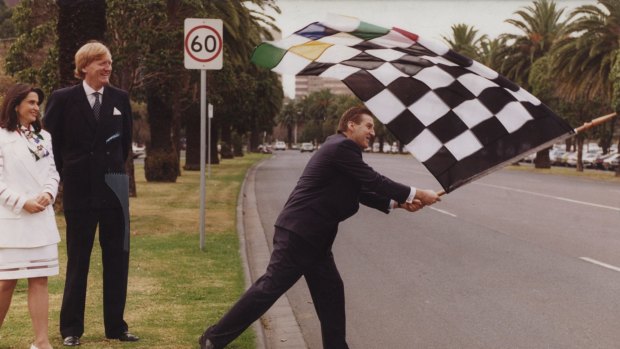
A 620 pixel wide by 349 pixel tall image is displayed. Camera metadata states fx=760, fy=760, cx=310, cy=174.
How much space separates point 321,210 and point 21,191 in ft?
6.21

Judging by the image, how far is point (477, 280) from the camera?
8.37 meters

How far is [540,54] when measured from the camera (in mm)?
45781

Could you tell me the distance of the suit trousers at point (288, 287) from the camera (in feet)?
15.6

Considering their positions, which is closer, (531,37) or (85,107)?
(85,107)

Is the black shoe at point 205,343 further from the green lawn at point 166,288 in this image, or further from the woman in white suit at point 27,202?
the woman in white suit at point 27,202

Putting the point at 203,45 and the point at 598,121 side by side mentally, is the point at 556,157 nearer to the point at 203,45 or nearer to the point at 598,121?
the point at 203,45

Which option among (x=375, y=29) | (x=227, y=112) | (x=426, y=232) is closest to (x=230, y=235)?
(x=426, y=232)

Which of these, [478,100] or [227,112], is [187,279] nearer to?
[478,100]

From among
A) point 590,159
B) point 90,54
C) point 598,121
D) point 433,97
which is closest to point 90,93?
point 90,54

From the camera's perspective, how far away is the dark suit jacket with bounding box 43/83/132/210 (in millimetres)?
5273

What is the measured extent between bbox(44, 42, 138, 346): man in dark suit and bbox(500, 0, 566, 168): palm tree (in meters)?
42.6

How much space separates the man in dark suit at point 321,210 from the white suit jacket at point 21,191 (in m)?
1.26

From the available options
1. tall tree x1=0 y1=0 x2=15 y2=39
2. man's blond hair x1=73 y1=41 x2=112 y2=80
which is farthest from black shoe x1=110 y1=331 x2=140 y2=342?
tall tree x1=0 y1=0 x2=15 y2=39

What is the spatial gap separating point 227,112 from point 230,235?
26.2 m
